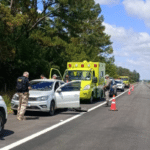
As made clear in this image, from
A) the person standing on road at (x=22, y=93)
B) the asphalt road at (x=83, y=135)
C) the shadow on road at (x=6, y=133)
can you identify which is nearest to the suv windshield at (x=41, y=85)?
the person standing on road at (x=22, y=93)

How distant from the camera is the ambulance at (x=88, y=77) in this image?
17719 mm

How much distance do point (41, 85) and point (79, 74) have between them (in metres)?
6.31

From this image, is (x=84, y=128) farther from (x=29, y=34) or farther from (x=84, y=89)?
(x=29, y=34)

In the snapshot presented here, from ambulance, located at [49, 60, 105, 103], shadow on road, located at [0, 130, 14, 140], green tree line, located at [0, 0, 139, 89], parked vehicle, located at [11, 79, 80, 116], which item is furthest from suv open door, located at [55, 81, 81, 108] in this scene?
green tree line, located at [0, 0, 139, 89]

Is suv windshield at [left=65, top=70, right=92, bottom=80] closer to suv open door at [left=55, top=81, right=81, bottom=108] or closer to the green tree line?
the green tree line

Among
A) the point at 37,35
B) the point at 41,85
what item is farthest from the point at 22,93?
the point at 37,35

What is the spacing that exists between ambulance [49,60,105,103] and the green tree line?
363 centimetres

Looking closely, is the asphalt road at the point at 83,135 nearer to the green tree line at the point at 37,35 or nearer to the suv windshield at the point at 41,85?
the suv windshield at the point at 41,85

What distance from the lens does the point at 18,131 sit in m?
8.43

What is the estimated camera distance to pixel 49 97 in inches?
474

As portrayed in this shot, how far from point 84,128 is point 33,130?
1.61 metres

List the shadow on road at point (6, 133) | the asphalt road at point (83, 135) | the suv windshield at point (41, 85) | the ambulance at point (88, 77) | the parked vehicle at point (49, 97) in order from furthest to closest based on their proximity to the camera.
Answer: the ambulance at point (88, 77), the suv windshield at point (41, 85), the parked vehicle at point (49, 97), the shadow on road at point (6, 133), the asphalt road at point (83, 135)

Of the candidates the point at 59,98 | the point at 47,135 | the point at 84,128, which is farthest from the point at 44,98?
the point at 47,135

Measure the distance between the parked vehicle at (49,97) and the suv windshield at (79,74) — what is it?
17.3ft
